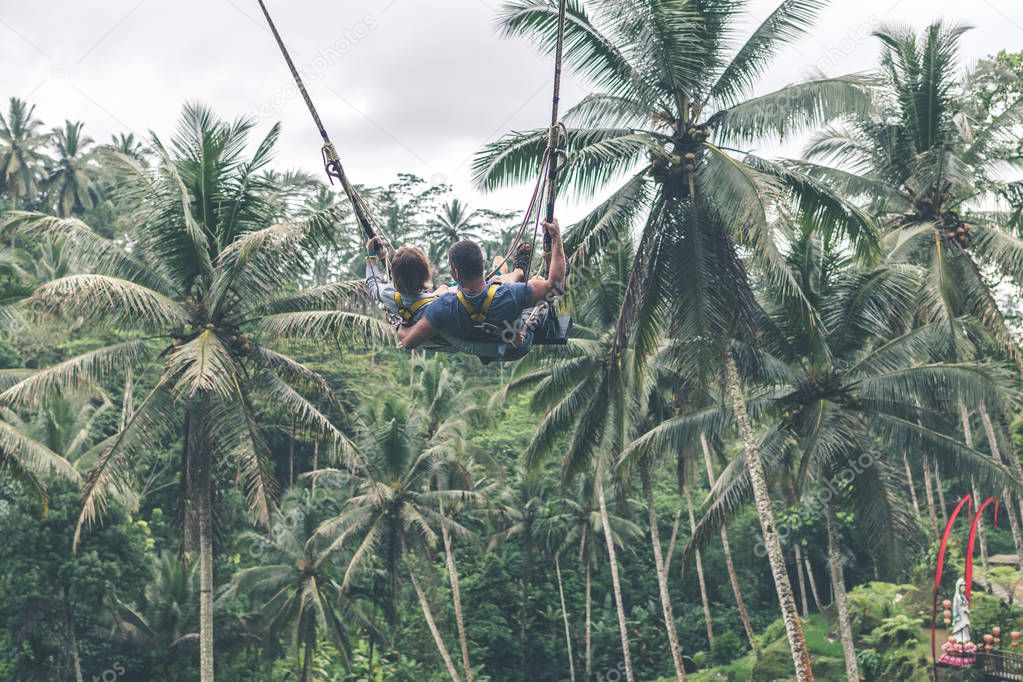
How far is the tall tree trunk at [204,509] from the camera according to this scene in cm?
1609

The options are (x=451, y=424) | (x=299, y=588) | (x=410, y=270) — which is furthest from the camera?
(x=451, y=424)

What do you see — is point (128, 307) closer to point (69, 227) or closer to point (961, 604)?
point (69, 227)

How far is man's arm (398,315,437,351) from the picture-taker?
613 centimetres

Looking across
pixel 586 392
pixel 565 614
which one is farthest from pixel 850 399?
pixel 565 614

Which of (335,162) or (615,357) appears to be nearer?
(335,162)

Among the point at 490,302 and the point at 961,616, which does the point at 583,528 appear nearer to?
the point at 961,616

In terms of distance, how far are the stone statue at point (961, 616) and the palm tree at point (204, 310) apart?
38.0 ft

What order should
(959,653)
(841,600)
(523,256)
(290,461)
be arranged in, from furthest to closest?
(290,461), (959,653), (841,600), (523,256)

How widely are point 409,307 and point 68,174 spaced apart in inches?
2111

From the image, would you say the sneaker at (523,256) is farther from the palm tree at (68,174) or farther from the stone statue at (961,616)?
the palm tree at (68,174)

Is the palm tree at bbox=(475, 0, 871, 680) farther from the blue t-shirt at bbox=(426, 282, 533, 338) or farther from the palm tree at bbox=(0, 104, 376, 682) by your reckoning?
the blue t-shirt at bbox=(426, 282, 533, 338)

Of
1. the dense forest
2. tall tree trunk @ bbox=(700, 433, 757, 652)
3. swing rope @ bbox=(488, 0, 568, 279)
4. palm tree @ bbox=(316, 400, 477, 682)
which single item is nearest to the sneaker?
swing rope @ bbox=(488, 0, 568, 279)

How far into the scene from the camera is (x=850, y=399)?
17172 mm

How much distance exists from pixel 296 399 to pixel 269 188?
3367mm
